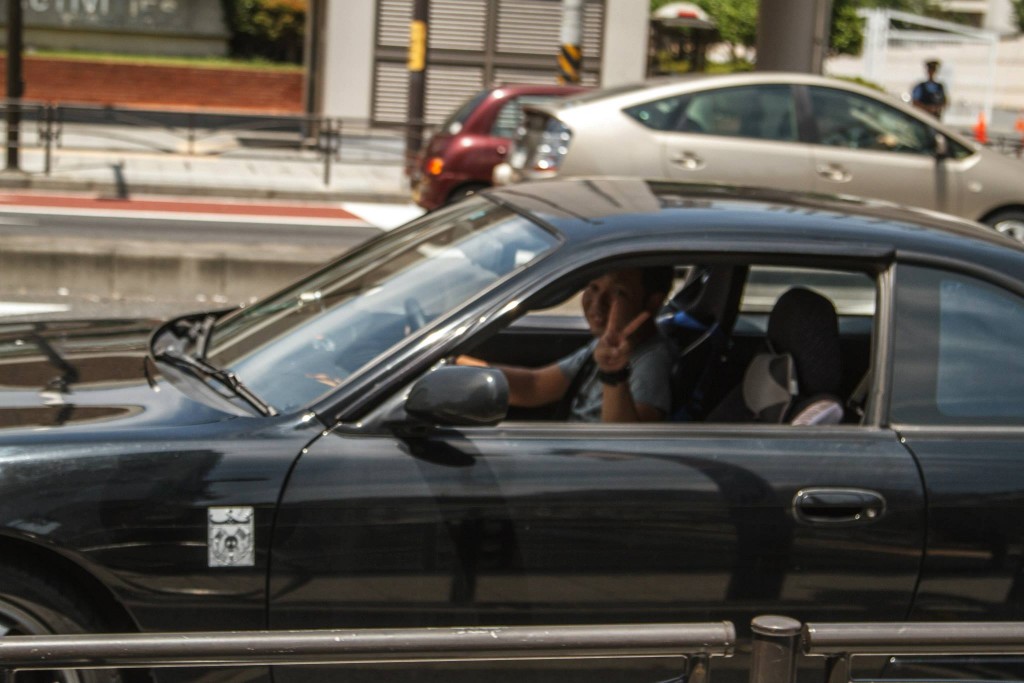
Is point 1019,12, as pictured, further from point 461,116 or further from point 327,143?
point 461,116

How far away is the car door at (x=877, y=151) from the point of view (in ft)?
38.8

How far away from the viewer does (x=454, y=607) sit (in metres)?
3.14

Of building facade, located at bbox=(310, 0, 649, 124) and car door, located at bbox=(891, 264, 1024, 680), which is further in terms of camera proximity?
building facade, located at bbox=(310, 0, 649, 124)

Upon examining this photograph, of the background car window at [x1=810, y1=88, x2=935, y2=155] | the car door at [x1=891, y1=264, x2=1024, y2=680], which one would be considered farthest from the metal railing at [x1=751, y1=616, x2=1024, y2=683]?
the background car window at [x1=810, y1=88, x2=935, y2=155]

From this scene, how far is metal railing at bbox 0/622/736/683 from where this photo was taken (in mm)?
2199

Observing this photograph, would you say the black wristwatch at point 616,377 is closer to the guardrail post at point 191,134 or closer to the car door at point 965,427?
the car door at point 965,427

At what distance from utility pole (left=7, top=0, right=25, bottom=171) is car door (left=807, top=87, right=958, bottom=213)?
10676mm

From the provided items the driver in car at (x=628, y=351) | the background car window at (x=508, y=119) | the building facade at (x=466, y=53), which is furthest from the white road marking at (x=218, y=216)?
the driver in car at (x=628, y=351)

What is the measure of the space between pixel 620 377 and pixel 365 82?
75.5 feet

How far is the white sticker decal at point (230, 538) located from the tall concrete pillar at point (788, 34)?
1421cm

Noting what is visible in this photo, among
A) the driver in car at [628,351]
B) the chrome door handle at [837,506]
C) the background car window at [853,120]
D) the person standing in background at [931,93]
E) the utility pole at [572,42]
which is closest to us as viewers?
the chrome door handle at [837,506]

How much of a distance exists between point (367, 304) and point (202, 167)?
17440mm

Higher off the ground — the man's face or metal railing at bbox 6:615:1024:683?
the man's face

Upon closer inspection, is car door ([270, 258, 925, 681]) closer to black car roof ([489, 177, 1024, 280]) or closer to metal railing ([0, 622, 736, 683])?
black car roof ([489, 177, 1024, 280])
